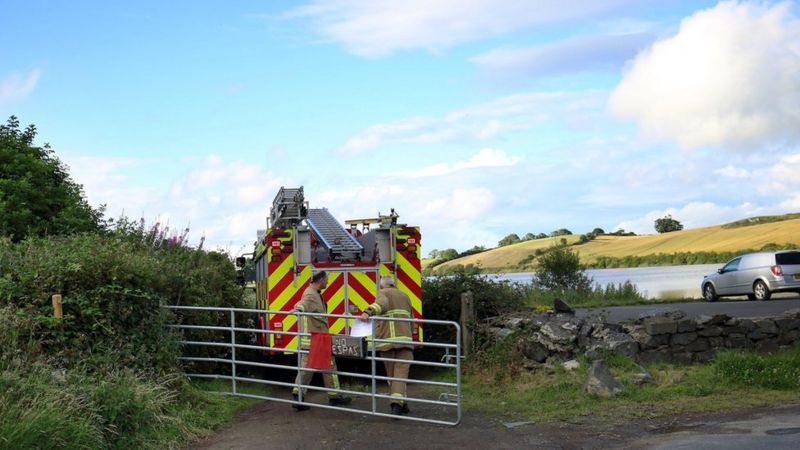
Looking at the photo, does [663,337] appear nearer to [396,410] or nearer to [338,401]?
[396,410]

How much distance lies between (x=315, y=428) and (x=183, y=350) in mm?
3373

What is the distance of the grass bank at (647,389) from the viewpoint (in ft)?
34.2

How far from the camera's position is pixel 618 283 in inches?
1192

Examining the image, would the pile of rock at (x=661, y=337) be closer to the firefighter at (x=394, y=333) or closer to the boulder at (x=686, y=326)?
the boulder at (x=686, y=326)

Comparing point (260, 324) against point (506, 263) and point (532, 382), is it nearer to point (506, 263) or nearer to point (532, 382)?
point (532, 382)

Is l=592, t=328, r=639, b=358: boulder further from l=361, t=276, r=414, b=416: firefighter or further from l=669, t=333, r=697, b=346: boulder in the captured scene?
l=361, t=276, r=414, b=416: firefighter

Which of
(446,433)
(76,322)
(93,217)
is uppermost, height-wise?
(93,217)

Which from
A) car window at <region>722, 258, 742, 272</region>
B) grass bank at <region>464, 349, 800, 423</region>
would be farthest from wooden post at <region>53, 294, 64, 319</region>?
car window at <region>722, 258, 742, 272</region>

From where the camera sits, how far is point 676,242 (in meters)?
62.9

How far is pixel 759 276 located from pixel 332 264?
60.7 feet

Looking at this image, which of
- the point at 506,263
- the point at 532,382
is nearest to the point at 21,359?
the point at 532,382

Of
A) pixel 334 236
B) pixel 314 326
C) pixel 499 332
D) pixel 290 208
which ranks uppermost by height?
pixel 290 208

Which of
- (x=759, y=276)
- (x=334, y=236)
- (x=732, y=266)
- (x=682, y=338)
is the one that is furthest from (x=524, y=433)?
(x=732, y=266)

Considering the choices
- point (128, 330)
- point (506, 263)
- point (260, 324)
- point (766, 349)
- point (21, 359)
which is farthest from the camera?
point (506, 263)
